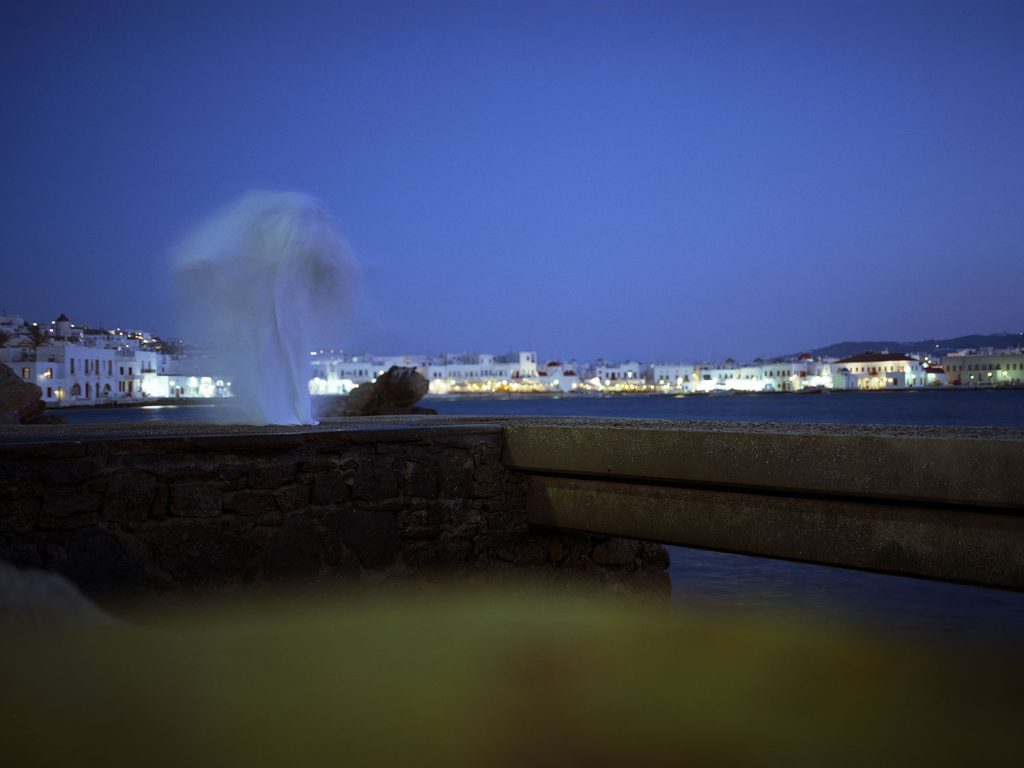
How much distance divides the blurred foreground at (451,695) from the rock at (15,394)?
60.8 ft

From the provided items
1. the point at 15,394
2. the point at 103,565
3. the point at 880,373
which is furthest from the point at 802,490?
the point at 880,373

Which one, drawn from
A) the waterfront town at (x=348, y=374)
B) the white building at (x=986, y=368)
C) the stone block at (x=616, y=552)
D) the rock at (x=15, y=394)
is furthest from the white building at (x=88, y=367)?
the white building at (x=986, y=368)

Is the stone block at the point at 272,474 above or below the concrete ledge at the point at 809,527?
above

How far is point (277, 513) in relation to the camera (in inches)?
191

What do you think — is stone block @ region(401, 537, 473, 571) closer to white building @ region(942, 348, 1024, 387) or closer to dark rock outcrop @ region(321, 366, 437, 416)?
dark rock outcrop @ region(321, 366, 437, 416)

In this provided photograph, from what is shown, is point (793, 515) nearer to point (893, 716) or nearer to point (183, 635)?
point (893, 716)

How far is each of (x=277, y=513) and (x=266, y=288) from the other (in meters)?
2.73

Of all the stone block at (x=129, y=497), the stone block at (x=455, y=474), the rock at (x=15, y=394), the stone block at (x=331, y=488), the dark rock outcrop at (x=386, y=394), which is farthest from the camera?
the dark rock outcrop at (x=386, y=394)

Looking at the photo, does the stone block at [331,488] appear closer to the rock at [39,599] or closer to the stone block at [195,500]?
the stone block at [195,500]

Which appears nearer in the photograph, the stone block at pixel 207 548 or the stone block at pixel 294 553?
the stone block at pixel 207 548

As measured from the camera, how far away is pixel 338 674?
4465 millimetres

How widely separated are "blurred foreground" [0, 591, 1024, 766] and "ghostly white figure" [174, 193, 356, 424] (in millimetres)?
2719

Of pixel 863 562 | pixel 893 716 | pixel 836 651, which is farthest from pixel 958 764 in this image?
pixel 836 651

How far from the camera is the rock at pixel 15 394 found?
20625 mm
